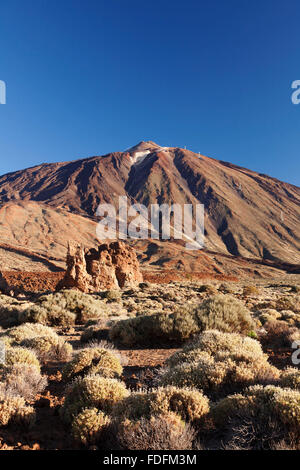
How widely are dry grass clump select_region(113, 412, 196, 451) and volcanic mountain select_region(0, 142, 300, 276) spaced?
195 ft

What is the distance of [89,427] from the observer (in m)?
3.70

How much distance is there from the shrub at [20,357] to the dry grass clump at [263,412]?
13.9 feet

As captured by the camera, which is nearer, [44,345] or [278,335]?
[44,345]

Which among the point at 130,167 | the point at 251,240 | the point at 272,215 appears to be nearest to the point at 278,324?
the point at 251,240

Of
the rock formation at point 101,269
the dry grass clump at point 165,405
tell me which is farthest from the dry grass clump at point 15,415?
the rock formation at point 101,269

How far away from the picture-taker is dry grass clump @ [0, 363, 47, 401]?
4949 mm

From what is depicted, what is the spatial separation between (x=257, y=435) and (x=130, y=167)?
19540 cm

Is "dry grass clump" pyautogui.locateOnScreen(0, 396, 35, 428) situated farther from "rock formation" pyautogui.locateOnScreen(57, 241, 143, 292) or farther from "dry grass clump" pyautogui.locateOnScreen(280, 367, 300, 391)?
"rock formation" pyautogui.locateOnScreen(57, 241, 143, 292)

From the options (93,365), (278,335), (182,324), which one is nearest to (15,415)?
(93,365)

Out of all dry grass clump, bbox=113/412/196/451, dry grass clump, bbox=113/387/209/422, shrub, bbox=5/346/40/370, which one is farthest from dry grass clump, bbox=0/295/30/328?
dry grass clump, bbox=113/412/196/451

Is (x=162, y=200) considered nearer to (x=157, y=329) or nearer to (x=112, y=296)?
(x=112, y=296)

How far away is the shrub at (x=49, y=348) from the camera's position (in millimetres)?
7574

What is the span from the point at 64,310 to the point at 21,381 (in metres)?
8.62

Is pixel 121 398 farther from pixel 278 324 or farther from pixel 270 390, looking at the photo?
pixel 278 324
